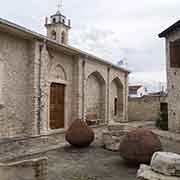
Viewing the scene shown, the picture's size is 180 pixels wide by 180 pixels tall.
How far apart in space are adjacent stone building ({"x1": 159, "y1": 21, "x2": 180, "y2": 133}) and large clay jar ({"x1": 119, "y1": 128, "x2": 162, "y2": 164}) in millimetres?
6806

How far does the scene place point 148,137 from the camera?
6.51 meters

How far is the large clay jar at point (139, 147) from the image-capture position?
20.4ft

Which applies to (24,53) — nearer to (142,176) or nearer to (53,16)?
(142,176)

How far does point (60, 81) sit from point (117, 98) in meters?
9.24

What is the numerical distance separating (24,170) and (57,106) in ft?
31.1

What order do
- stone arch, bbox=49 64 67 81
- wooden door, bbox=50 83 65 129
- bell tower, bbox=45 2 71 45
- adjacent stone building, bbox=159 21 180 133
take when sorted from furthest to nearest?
bell tower, bbox=45 2 71 45 < wooden door, bbox=50 83 65 129 < stone arch, bbox=49 64 67 81 < adjacent stone building, bbox=159 21 180 133

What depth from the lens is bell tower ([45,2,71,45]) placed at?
30109 millimetres

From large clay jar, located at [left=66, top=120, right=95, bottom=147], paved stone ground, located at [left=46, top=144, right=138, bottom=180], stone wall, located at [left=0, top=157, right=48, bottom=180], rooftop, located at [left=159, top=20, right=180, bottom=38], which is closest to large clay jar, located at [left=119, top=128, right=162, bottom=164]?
paved stone ground, located at [left=46, top=144, right=138, bottom=180]

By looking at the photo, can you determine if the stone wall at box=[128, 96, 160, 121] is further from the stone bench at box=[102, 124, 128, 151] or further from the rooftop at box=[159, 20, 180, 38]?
the stone bench at box=[102, 124, 128, 151]

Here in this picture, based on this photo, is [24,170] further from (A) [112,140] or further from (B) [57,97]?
(B) [57,97]

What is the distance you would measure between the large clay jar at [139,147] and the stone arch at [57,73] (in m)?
7.02

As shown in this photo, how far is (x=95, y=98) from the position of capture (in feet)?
57.0

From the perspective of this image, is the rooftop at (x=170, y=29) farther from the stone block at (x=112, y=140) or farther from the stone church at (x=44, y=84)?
the stone block at (x=112, y=140)

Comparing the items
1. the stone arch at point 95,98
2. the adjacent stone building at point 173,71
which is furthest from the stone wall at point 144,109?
the adjacent stone building at point 173,71
